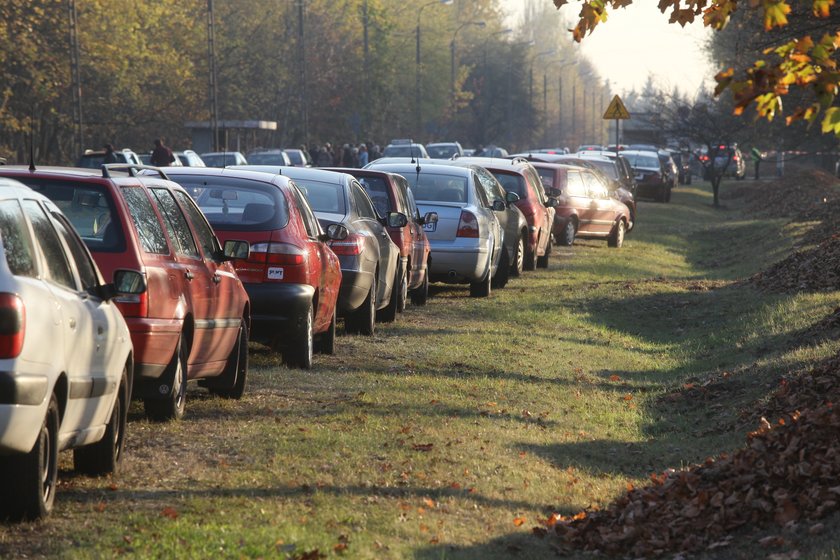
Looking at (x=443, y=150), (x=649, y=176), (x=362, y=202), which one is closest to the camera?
(x=362, y=202)

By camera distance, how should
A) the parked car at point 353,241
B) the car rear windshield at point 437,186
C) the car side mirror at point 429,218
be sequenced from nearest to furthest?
the parked car at point 353,241 → the car side mirror at point 429,218 → the car rear windshield at point 437,186

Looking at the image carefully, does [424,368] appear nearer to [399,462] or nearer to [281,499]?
[399,462]

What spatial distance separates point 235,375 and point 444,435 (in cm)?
170

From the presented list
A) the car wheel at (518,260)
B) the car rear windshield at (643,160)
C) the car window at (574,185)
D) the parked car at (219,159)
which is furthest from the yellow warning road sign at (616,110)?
the car wheel at (518,260)

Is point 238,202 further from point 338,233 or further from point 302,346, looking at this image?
point 338,233

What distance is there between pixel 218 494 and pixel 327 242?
21.5ft

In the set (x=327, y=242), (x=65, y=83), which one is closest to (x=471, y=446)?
(x=327, y=242)

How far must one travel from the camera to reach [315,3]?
9206 centimetres

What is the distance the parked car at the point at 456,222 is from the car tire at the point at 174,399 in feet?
34.2

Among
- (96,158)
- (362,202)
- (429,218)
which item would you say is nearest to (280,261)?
(362,202)

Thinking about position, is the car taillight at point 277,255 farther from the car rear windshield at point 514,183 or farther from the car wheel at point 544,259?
the car wheel at point 544,259

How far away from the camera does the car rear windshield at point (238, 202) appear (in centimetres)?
1242

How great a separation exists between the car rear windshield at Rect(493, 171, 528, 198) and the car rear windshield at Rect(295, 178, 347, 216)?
34.1ft

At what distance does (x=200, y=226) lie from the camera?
35.7 feet
